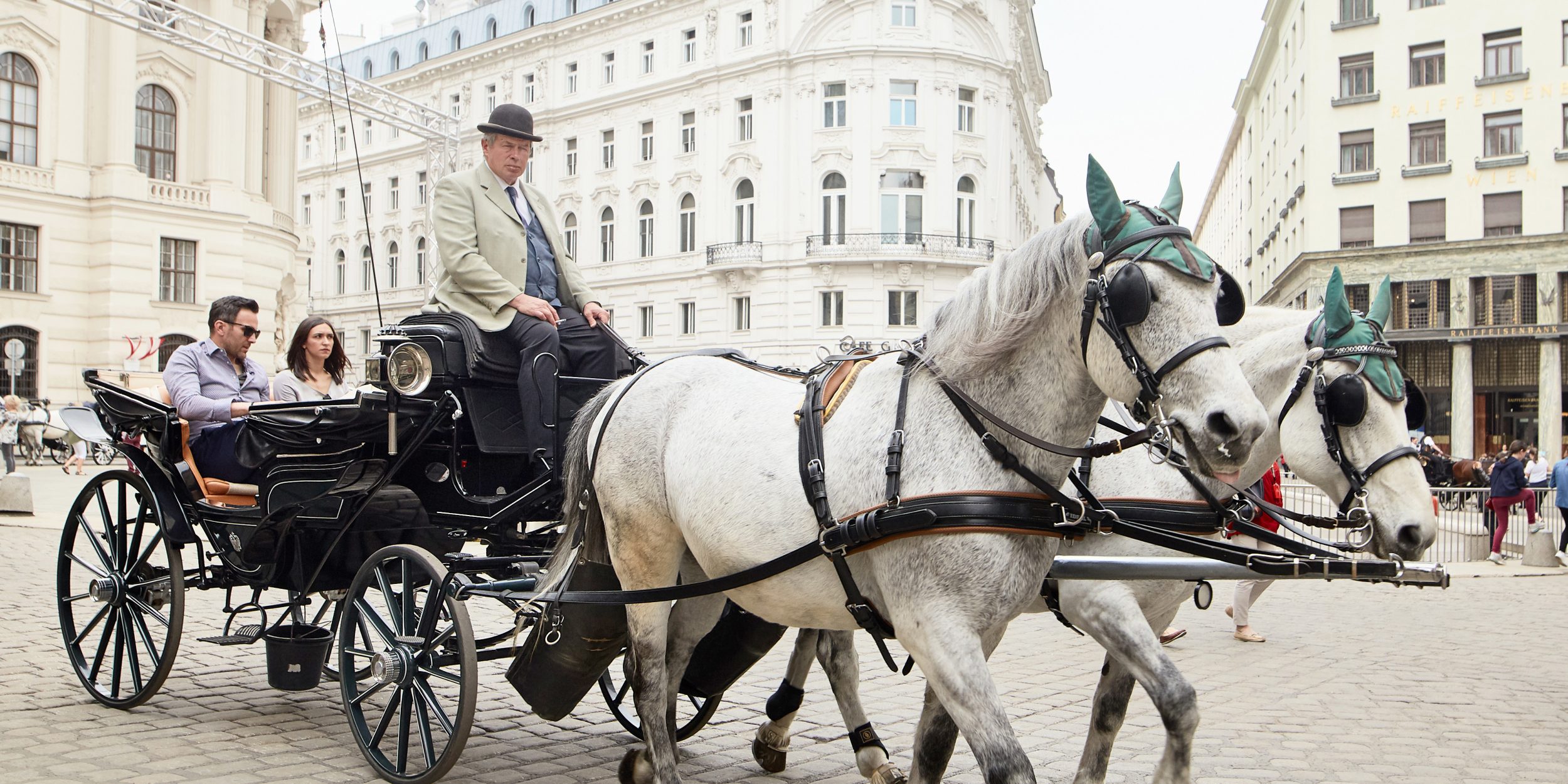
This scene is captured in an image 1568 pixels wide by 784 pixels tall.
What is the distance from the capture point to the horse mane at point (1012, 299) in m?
3.16

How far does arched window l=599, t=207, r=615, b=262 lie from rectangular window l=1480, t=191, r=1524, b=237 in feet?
91.0

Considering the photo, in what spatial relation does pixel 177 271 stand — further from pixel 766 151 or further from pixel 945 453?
pixel 945 453

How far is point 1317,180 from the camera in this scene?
37.3 metres

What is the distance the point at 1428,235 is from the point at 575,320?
3641 centimetres

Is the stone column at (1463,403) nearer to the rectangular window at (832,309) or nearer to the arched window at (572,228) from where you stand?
the rectangular window at (832,309)

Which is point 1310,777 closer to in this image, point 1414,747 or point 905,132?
point 1414,747

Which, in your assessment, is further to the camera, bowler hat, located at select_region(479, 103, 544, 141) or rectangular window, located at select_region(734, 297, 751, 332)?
rectangular window, located at select_region(734, 297, 751, 332)

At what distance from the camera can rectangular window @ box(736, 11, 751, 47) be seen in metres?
39.4

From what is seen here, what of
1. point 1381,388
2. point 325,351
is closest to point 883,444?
point 1381,388

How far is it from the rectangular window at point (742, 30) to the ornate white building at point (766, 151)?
5 centimetres

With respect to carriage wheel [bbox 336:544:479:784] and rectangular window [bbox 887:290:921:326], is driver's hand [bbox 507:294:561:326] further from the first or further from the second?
rectangular window [bbox 887:290:921:326]

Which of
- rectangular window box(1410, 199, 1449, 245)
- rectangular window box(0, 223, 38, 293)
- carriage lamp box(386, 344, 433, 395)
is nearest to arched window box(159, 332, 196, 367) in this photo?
rectangular window box(0, 223, 38, 293)

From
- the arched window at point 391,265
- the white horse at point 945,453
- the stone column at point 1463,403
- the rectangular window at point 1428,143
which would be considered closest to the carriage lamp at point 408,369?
the white horse at point 945,453

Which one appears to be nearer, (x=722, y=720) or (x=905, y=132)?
(x=722, y=720)
